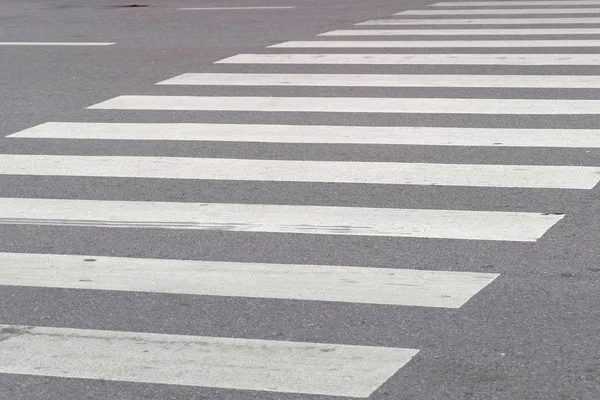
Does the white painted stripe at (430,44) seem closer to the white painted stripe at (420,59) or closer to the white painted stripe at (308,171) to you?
the white painted stripe at (420,59)

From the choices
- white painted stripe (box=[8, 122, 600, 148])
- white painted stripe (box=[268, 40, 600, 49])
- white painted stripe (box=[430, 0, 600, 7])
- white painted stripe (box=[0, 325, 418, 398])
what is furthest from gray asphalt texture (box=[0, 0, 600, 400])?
white painted stripe (box=[430, 0, 600, 7])

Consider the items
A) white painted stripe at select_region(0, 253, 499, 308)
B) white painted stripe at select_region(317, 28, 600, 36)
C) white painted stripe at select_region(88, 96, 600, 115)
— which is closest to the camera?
white painted stripe at select_region(0, 253, 499, 308)

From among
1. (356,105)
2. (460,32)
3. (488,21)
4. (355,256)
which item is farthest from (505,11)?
(355,256)

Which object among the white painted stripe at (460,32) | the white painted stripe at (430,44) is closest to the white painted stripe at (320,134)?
the white painted stripe at (430,44)

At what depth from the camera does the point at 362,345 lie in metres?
4.56

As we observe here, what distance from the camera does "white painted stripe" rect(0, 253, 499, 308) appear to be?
5.12 meters

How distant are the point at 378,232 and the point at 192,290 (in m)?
1.21

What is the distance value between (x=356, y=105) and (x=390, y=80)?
1149mm

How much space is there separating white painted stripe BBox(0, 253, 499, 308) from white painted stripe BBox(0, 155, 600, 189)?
1.65 m

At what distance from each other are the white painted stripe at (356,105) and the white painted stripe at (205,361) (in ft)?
15.7

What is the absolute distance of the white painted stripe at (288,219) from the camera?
19.7 ft

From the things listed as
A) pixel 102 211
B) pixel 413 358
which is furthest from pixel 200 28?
pixel 413 358

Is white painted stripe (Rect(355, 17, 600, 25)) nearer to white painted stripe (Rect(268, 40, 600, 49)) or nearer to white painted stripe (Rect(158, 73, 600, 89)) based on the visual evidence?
white painted stripe (Rect(268, 40, 600, 49))

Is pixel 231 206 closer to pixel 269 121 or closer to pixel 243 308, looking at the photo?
pixel 243 308
